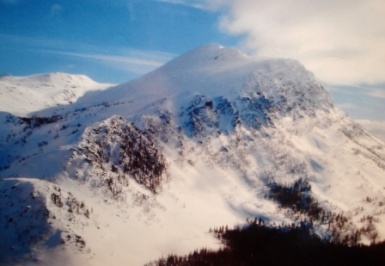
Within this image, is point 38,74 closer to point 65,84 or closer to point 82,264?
point 65,84

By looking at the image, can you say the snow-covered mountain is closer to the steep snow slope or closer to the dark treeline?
the dark treeline

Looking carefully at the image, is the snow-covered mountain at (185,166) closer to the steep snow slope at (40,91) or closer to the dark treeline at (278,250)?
the dark treeline at (278,250)

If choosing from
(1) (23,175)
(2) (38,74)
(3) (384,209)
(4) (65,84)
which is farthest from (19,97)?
(3) (384,209)

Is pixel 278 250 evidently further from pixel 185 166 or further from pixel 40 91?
pixel 40 91

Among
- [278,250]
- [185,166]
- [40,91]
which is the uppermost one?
[40,91]

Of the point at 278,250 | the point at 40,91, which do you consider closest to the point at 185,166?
the point at 278,250

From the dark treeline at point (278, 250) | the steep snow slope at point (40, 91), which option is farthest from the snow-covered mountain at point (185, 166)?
the steep snow slope at point (40, 91)
